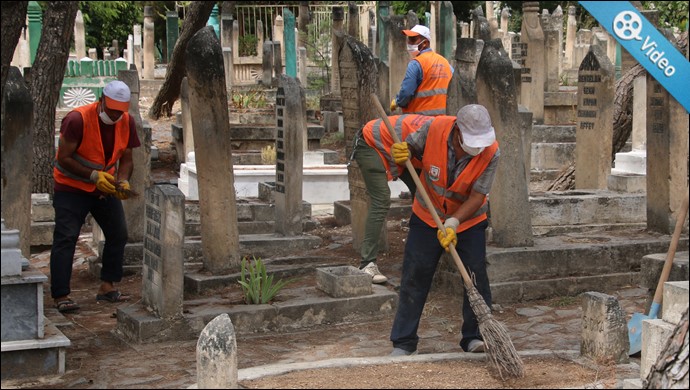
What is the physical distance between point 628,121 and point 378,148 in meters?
6.98

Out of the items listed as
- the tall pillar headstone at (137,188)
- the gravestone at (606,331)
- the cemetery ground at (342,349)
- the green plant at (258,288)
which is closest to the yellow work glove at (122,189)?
the cemetery ground at (342,349)

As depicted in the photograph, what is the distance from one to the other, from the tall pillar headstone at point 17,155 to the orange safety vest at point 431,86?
3.46m

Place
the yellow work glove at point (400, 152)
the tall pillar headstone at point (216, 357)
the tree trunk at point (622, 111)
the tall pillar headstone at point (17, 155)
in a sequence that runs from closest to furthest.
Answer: the tall pillar headstone at point (216, 357)
the yellow work glove at point (400, 152)
the tall pillar headstone at point (17, 155)
the tree trunk at point (622, 111)

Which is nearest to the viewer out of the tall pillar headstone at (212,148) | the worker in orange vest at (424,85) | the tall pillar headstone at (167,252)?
the tall pillar headstone at (167,252)

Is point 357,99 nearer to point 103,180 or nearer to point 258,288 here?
point 258,288

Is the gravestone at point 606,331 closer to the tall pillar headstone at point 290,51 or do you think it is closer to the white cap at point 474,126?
the white cap at point 474,126

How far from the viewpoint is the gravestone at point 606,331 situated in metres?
6.87

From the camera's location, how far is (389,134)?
7453 mm

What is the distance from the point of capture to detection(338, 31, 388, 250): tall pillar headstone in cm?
1026

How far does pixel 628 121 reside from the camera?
13695 mm

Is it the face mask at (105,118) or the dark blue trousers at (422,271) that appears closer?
the dark blue trousers at (422,271)

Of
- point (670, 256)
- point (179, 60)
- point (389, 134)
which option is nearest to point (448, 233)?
point (389, 134)

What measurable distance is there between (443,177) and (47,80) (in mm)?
7232

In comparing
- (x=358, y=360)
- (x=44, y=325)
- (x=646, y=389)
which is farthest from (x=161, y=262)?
(x=646, y=389)
